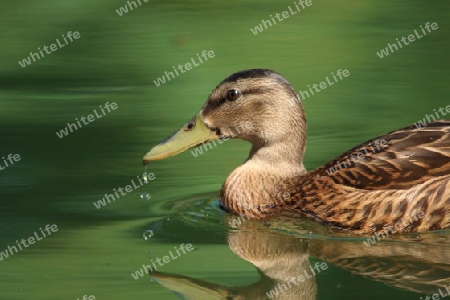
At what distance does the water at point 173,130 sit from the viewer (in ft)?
27.0

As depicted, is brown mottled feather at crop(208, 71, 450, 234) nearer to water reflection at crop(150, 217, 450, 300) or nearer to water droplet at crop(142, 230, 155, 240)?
water reflection at crop(150, 217, 450, 300)

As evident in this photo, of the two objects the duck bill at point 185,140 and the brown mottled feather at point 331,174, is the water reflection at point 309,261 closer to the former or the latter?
the brown mottled feather at point 331,174

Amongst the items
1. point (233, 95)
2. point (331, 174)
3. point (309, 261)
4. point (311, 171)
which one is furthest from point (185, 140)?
point (309, 261)

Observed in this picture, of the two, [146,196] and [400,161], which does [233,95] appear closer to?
[146,196]

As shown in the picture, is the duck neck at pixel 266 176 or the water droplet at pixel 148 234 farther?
the duck neck at pixel 266 176

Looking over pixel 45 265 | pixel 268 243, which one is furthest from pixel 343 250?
pixel 45 265

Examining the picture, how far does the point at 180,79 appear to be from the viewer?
14039mm

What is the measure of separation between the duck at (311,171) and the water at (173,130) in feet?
0.73

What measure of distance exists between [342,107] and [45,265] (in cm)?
521

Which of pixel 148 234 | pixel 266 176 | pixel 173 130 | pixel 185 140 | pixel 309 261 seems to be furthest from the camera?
pixel 173 130

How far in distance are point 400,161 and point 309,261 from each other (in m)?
1.37

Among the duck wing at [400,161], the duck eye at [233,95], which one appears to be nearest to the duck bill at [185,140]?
the duck eye at [233,95]

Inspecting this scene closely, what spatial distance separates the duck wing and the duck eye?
1.14 meters

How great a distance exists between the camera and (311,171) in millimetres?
10180
